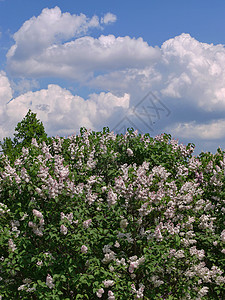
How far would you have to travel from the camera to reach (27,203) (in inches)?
306

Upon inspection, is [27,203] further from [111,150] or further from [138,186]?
[111,150]

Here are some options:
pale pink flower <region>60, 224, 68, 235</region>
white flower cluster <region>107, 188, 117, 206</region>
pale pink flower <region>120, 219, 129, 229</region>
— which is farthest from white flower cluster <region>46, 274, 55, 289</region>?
white flower cluster <region>107, 188, 117, 206</region>

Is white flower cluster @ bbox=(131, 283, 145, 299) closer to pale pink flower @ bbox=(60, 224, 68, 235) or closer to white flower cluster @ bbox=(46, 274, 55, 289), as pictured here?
white flower cluster @ bbox=(46, 274, 55, 289)

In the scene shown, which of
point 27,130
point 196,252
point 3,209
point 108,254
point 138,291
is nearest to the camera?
point 138,291

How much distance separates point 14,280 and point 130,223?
285cm

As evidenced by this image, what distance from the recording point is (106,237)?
7340 millimetres

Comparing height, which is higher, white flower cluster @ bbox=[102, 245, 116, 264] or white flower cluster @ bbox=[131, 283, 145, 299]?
white flower cluster @ bbox=[102, 245, 116, 264]

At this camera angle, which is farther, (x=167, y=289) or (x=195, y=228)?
(x=195, y=228)

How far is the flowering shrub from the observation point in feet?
22.9

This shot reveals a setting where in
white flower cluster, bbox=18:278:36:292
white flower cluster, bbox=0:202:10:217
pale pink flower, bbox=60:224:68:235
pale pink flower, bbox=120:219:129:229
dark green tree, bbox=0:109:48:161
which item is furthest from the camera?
dark green tree, bbox=0:109:48:161

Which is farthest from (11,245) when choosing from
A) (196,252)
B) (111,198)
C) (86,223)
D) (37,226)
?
(196,252)

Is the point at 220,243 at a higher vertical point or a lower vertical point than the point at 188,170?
lower

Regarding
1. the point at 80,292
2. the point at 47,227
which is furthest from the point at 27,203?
the point at 80,292

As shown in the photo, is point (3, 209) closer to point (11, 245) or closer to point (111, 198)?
point (11, 245)
